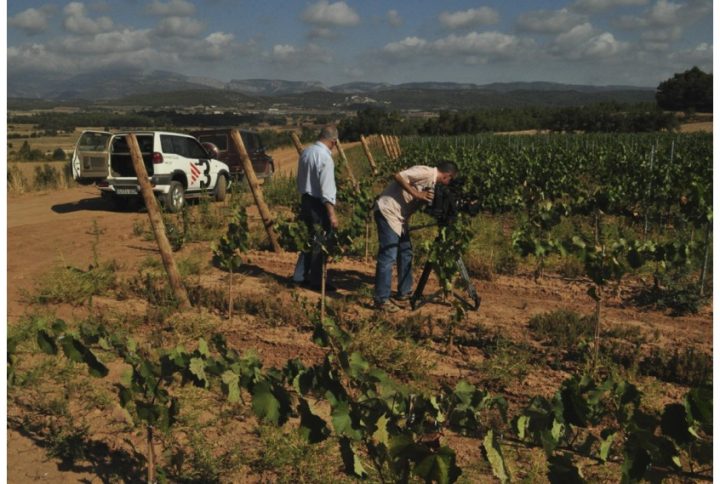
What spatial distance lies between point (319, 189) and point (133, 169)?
22.6 feet

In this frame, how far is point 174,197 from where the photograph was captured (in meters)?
12.3

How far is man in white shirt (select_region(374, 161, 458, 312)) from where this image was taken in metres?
5.87

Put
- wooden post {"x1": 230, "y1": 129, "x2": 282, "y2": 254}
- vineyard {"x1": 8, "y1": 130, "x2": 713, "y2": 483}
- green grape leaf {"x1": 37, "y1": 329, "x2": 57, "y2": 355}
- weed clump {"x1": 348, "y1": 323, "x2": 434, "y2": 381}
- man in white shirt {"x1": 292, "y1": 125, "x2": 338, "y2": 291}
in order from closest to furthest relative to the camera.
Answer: vineyard {"x1": 8, "y1": 130, "x2": 713, "y2": 483} < green grape leaf {"x1": 37, "y1": 329, "x2": 57, "y2": 355} < weed clump {"x1": 348, "y1": 323, "x2": 434, "y2": 381} < man in white shirt {"x1": 292, "y1": 125, "x2": 338, "y2": 291} < wooden post {"x1": 230, "y1": 129, "x2": 282, "y2": 254}

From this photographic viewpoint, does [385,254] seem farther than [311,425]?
Yes

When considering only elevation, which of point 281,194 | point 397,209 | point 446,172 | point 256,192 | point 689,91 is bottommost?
point 281,194

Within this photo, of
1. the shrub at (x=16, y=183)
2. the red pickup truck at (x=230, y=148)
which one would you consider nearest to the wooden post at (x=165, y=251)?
the red pickup truck at (x=230, y=148)

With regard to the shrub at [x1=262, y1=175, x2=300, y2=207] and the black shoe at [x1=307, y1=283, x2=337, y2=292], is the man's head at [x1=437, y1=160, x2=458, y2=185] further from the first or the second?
the shrub at [x1=262, y1=175, x2=300, y2=207]

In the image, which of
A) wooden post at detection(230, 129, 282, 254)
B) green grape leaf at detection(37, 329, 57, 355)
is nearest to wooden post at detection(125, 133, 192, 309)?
wooden post at detection(230, 129, 282, 254)

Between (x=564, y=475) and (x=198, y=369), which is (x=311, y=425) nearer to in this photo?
(x=198, y=369)

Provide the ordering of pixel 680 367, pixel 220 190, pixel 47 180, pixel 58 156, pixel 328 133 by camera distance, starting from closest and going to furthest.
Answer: pixel 680 367, pixel 328 133, pixel 220 190, pixel 47 180, pixel 58 156

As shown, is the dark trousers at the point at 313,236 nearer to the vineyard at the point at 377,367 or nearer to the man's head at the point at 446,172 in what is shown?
the vineyard at the point at 377,367

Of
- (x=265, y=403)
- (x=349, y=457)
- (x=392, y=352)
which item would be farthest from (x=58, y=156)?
(x=349, y=457)

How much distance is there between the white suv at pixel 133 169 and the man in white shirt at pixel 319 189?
5756 mm

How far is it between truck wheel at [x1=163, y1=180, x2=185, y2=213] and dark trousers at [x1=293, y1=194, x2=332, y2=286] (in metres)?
5.70
